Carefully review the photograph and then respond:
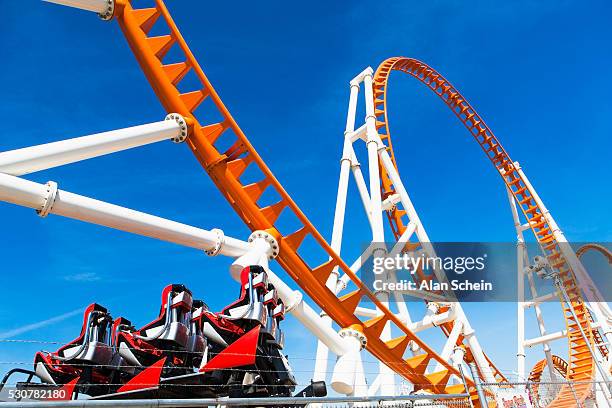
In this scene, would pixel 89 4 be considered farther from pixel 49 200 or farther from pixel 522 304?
pixel 522 304

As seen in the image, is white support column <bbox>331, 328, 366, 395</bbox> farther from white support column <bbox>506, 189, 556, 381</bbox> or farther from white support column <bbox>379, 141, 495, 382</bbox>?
white support column <bbox>506, 189, 556, 381</bbox>

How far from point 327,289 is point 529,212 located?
10158mm

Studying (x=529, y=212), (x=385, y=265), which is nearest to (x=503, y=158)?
(x=529, y=212)

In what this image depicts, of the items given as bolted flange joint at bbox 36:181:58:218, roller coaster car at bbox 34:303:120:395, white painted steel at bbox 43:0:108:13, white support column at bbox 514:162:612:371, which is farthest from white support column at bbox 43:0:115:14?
Result: white support column at bbox 514:162:612:371

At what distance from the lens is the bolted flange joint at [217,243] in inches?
191

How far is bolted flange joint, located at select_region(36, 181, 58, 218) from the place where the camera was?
3686 mm

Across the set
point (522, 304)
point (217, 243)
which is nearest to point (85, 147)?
point (217, 243)

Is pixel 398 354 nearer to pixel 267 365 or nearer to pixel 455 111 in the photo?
pixel 267 365

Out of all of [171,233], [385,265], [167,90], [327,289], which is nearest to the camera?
[171,233]

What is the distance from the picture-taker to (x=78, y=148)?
13.2 feet

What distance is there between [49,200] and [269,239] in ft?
7.89

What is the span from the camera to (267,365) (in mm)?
3773

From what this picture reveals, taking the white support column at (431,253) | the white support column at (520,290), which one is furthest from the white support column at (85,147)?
the white support column at (520,290)

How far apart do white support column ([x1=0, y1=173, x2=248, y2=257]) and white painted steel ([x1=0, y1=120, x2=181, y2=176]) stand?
0.13 meters
